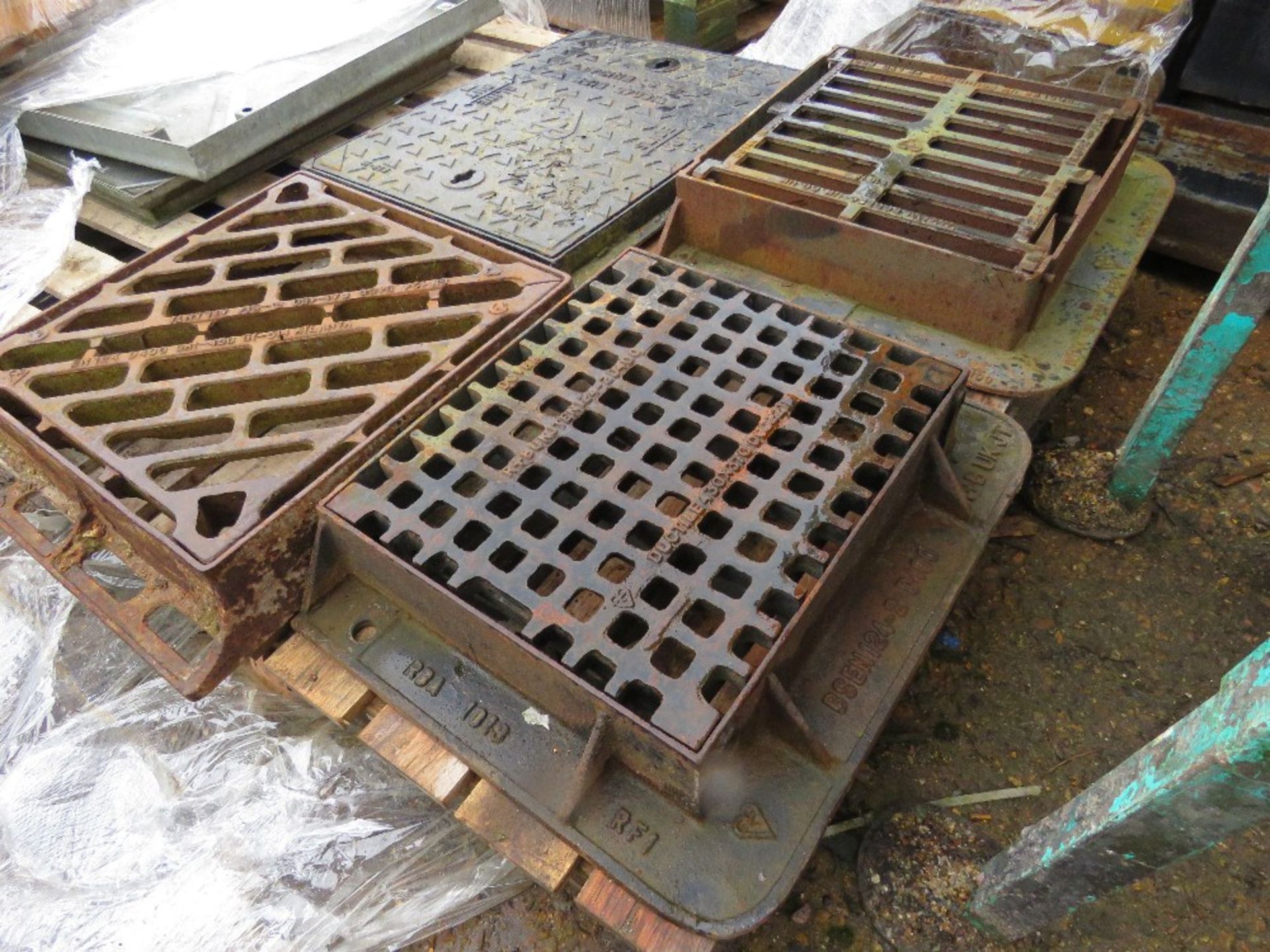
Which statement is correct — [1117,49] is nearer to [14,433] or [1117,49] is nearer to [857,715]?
[857,715]

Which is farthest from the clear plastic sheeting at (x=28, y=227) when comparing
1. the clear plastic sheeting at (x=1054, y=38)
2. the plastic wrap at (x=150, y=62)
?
the clear plastic sheeting at (x=1054, y=38)

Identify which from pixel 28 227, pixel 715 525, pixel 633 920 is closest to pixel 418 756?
pixel 633 920

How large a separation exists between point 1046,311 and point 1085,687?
97 cm

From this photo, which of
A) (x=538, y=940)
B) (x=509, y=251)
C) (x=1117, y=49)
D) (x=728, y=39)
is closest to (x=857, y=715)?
(x=538, y=940)

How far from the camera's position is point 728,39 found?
416 cm

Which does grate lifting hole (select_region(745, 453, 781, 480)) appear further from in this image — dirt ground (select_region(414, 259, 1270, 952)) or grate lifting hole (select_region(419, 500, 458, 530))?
dirt ground (select_region(414, 259, 1270, 952))

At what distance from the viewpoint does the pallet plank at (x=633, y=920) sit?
1.30 metres

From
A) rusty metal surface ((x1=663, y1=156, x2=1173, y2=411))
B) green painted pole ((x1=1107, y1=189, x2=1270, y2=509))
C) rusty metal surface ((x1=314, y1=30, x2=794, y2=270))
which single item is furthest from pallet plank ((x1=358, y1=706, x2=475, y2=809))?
green painted pole ((x1=1107, y1=189, x2=1270, y2=509))

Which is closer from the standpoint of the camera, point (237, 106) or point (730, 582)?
point (730, 582)

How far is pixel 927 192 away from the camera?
7.12 feet

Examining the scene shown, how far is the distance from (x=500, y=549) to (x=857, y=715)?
0.71 metres

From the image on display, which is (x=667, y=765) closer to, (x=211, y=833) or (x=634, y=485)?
(x=634, y=485)

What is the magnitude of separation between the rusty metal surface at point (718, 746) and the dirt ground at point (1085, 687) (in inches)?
19.9

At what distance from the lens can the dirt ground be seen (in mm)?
1676
